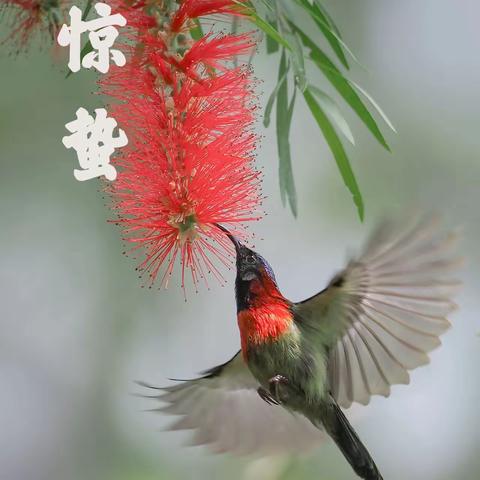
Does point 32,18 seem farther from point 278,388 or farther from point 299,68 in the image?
point 278,388

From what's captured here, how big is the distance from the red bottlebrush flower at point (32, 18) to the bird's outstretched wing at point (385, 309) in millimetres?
612

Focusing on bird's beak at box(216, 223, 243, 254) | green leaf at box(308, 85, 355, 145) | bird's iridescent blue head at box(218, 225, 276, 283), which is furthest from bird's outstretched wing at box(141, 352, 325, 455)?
green leaf at box(308, 85, 355, 145)

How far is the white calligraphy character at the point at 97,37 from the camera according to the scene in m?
1.47

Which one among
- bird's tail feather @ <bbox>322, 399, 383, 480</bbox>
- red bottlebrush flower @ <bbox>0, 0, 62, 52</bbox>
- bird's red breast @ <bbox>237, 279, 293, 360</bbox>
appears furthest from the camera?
bird's tail feather @ <bbox>322, 399, 383, 480</bbox>

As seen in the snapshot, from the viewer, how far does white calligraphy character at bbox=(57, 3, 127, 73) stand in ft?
4.83

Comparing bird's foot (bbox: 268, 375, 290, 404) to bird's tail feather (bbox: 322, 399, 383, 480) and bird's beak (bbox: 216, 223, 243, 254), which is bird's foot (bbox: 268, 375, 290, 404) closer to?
bird's tail feather (bbox: 322, 399, 383, 480)

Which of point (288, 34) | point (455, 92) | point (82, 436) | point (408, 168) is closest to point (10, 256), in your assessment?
point (82, 436)

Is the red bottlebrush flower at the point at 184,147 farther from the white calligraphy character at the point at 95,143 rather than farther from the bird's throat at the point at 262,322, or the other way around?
the bird's throat at the point at 262,322

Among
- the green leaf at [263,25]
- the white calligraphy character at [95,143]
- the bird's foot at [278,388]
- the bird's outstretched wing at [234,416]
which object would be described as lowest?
the bird's outstretched wing at [234,416]

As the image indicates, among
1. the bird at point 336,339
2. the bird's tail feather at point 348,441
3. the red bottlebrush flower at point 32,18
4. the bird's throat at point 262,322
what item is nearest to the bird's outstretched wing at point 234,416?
the bird at point 336,339

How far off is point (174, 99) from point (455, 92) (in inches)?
100

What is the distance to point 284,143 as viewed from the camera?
5.63 feet

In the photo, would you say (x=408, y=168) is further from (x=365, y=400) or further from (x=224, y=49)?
(x=224, y=49)

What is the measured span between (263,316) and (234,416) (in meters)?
0.40
